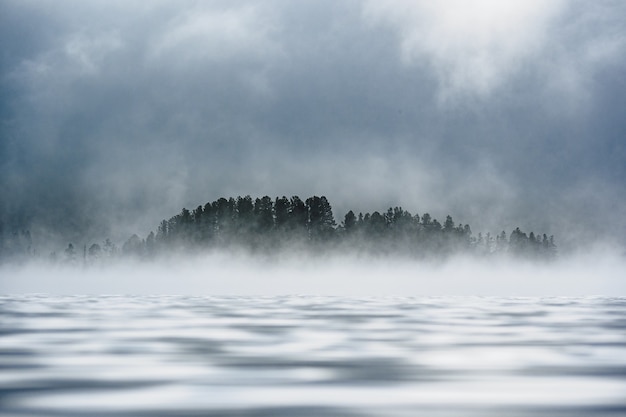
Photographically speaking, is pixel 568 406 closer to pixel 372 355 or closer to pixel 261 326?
pixel 372 355

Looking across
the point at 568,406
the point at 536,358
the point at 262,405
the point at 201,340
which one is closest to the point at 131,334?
the point at 201,340

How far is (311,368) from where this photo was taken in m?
14.1

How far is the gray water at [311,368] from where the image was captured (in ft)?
35.1

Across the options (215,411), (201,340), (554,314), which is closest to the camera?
(215,411)

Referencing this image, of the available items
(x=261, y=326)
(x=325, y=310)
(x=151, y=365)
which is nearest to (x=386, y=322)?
(x=261, y=326)

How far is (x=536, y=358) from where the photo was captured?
627 inches

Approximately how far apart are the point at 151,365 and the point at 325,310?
18.4m

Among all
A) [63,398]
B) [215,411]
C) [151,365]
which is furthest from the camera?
[151,365]

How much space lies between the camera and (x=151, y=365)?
14492 mm

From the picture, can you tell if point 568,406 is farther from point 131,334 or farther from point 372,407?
point 131,334

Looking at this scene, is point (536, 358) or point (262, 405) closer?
point (262, 405)

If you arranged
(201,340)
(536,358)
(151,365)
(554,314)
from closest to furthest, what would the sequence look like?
1. (151,365)
2. (536,358)
3. (201,340)
4. (554,314)

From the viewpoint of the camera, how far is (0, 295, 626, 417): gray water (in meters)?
10.7

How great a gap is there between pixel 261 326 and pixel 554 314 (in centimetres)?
1123
